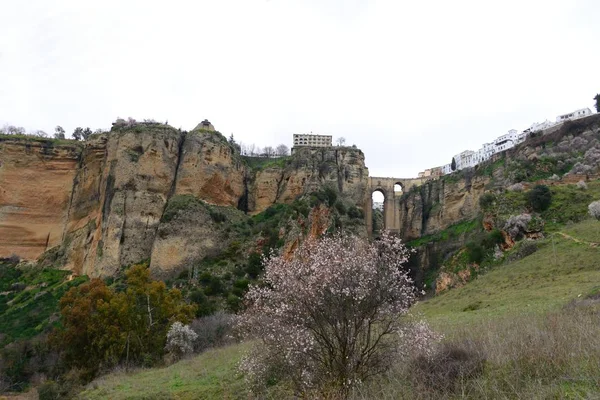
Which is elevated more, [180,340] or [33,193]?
[33,193]

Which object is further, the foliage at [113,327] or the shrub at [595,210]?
the shrub at [595,210]

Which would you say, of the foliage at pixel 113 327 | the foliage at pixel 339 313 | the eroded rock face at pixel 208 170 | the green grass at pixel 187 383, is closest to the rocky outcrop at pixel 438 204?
the eroded rock face at pixel 208 170

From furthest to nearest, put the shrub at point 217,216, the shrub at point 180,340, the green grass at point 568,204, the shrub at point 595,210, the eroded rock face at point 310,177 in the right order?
the eroded rock face at point 310,177, the shrub at point 217,216, the green grass at point 568,204, the shrub at point 595,210, the shrub at point 180,340

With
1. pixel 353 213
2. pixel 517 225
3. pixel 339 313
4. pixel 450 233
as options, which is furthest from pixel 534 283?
pixel 450 233

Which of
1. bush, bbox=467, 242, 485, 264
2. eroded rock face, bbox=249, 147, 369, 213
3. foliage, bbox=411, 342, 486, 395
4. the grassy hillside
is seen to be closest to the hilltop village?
eroded rock face, bbox=249, 147, 369, 213

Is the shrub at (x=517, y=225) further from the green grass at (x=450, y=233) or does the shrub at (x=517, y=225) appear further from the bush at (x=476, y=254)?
the green grass at (x=450, y=233)

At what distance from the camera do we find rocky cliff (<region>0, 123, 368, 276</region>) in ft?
136

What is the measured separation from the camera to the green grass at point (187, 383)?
50.0 feet

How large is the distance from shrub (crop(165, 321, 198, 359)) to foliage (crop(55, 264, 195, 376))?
1216 millimetres

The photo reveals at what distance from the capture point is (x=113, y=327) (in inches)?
1035

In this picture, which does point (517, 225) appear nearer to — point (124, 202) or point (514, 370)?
point (514, 370)

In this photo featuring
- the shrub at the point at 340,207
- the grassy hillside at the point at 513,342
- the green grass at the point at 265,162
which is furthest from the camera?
the green grass at the point at 265,162

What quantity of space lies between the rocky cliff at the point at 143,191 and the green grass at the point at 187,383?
58.7 feet

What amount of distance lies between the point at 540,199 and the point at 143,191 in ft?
113
